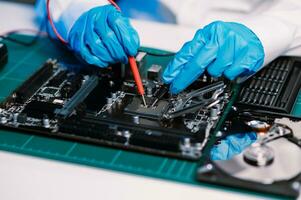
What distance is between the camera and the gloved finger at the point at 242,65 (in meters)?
1.66

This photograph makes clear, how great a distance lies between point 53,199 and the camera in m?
1.34

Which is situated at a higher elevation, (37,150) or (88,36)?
(88,36)

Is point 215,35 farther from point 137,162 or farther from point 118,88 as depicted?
point 137,162

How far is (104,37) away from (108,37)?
2 centimetres

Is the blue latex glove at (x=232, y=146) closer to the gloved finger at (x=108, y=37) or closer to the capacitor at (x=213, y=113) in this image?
the capacitor at (x=213, y=113)

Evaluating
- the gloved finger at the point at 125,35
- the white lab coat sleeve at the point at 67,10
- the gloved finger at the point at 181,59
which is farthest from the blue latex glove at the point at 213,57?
the white lab coat sleeve at the point at 67,10


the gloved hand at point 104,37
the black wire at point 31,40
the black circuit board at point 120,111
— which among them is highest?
the gloved hand at point 104,37

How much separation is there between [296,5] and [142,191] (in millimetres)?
978

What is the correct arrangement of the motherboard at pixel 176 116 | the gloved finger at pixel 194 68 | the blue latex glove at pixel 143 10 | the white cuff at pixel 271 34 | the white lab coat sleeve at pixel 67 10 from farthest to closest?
the blue latex glove at pixel 143 10
the white lab coat sleeve at pixel 67 10
the white cuff at pixel 271 34
the gloved finger at pixel 194 68
the motherboard at pixel 176 116

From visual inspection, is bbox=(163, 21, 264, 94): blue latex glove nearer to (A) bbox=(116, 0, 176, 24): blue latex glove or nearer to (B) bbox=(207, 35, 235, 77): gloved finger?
(B) bbox=(207, 35, 235, 77): gloved finger

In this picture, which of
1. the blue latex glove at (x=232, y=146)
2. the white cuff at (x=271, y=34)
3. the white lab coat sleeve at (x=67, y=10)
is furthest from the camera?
the white lab coat sleeve at (x=67, y=10)

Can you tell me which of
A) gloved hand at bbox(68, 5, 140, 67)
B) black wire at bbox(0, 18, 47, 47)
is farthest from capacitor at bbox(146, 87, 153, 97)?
black wire at bbox(0, 18, 47, 47)

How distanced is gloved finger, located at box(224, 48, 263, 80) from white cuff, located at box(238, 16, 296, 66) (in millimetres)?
130

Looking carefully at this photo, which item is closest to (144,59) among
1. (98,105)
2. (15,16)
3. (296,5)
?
(98,105)
